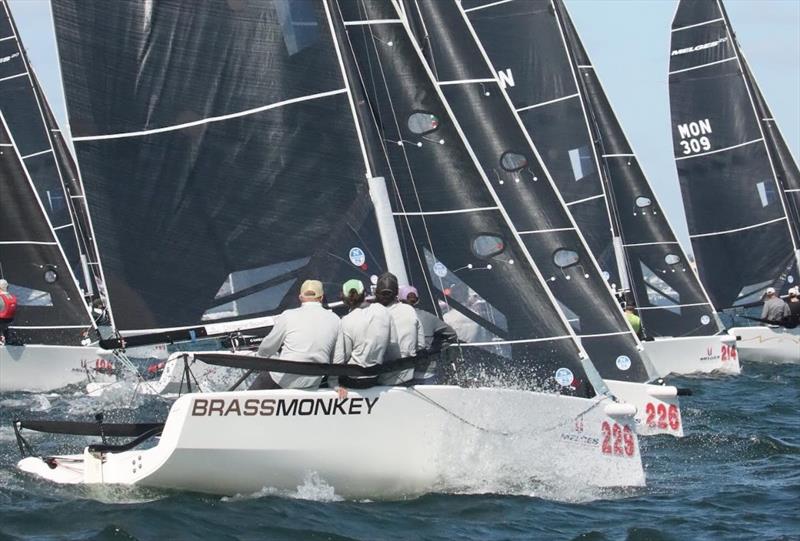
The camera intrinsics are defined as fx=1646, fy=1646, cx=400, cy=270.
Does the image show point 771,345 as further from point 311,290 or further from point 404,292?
point 311,290

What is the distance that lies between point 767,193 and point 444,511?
23.1 metres

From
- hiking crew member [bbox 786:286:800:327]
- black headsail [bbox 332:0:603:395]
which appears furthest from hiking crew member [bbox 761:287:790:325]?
black headsail [bbox 332:0:603:395]

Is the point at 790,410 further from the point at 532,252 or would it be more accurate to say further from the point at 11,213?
the point at 11,213

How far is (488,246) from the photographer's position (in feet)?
46.9

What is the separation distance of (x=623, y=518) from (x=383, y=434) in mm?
1798

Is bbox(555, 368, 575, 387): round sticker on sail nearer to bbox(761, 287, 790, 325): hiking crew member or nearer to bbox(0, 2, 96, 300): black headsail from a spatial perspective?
bbox(761, 287, 790, 325): hiking crew member

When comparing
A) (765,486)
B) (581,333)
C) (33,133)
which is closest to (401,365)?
(765,486)

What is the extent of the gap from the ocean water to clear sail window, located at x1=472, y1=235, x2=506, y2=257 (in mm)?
2347

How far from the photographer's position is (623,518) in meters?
11.6

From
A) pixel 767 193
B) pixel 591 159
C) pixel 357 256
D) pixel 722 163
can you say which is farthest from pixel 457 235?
pixel 722 163

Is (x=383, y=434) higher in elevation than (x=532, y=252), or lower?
lower

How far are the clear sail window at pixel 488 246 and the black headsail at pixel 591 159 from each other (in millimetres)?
11555

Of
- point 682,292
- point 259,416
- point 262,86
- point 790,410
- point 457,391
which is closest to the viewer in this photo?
point 259,416

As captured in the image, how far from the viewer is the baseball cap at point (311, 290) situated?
39.2 feet
